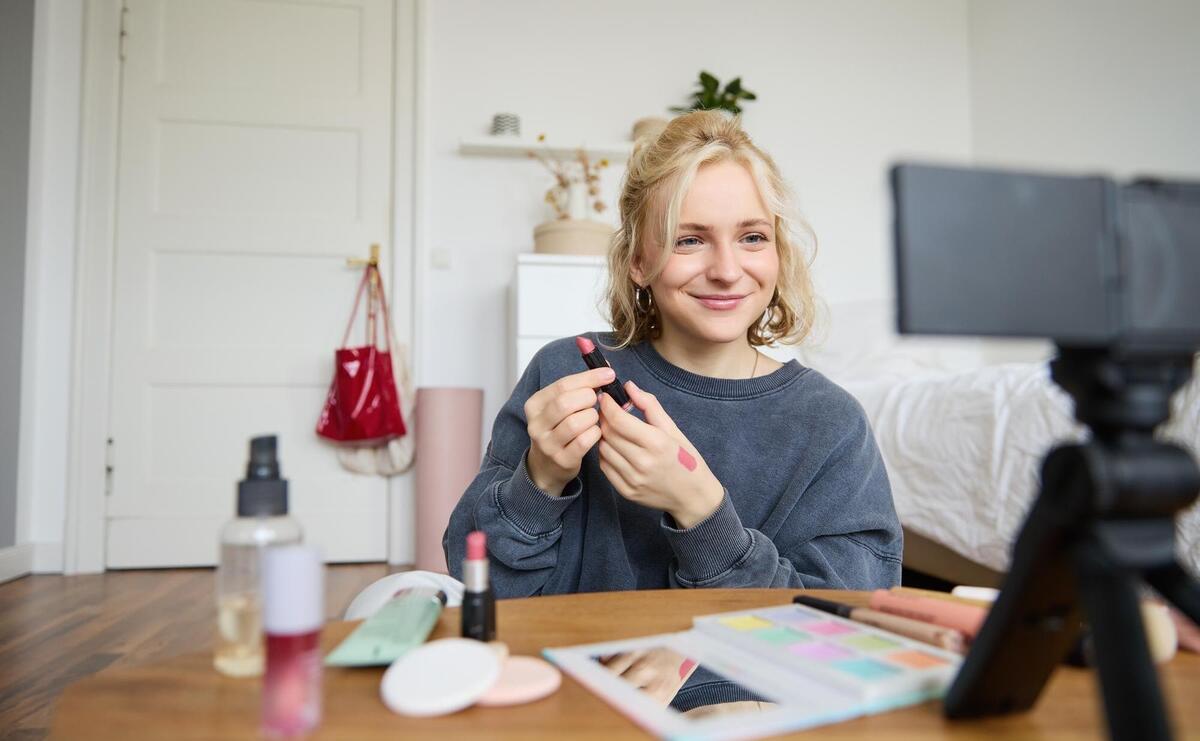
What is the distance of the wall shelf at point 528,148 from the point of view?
9.02 ft

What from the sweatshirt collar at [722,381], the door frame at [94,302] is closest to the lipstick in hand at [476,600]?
the sweatshirt collar at [722,381]

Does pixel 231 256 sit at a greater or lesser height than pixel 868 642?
greater

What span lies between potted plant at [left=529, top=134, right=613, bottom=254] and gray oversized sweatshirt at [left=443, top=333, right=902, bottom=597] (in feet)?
5.09

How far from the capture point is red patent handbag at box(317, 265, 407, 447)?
254 centimetres

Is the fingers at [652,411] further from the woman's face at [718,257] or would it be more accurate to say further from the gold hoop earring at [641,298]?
the gold hoop earring at [641,298]

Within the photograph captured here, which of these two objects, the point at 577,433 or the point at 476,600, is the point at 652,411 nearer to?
the point at 577,433

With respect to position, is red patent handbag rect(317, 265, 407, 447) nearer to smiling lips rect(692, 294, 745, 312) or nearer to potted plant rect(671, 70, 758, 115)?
potted plant rect(671, 70, 758, 115)

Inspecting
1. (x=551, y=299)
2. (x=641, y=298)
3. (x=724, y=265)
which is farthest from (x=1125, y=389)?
(x=551, y=299)

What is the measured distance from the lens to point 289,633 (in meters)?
0.31

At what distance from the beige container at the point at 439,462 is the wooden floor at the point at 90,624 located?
8.4 inches

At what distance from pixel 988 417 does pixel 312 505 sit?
84.8 inches

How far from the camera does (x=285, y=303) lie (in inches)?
106

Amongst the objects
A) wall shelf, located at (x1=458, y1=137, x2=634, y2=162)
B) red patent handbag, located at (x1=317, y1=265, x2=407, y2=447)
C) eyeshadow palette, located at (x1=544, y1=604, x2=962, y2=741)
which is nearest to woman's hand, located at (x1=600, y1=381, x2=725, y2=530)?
eyeshadow palette, located at (x1=544, y1=604, x2=962, y2=741)

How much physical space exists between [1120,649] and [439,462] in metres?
2.35
